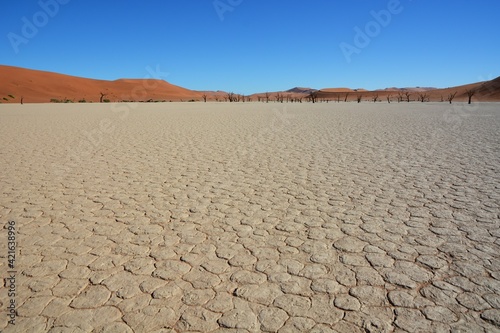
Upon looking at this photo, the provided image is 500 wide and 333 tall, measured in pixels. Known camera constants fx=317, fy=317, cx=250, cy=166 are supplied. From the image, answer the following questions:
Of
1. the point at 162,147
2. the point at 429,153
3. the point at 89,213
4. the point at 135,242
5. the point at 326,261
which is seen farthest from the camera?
the point at 162,147

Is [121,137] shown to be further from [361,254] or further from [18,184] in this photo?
[361,254]

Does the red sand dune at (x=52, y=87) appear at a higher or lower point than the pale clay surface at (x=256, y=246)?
higher

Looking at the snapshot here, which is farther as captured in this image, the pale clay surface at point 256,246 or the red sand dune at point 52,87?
the red sand dune at point 52,87

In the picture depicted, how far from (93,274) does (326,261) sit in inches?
79.2

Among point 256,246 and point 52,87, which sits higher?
point 52,87

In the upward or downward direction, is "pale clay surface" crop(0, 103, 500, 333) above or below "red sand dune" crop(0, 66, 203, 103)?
below

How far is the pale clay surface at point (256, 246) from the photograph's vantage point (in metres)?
2.17

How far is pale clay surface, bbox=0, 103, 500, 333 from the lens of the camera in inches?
85.6

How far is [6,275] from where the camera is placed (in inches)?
105

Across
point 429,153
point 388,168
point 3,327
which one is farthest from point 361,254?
point 429,153

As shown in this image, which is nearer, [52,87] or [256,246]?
[256,246]

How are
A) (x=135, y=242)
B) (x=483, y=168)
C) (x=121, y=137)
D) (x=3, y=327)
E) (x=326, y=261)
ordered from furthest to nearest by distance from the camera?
(x=121, y=137), (x=483, y=168), (x=135, y=242), (x=326, y=261), (x=3, y=327)

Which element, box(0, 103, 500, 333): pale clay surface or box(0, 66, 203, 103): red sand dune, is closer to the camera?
box(0, 103, 500, 333): pale clay surface

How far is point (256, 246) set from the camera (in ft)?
10.3
